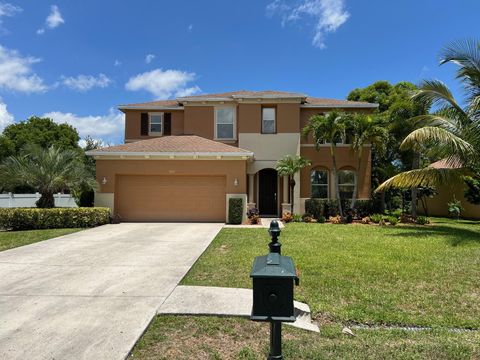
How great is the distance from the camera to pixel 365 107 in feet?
69.1

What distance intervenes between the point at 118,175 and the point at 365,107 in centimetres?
1381

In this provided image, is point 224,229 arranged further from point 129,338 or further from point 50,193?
point 129,338

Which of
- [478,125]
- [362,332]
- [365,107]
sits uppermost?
[365,107]

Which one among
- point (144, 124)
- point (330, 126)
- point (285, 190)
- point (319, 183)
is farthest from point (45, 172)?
point (319, 183)

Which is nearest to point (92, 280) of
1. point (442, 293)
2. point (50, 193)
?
point (442, 293)

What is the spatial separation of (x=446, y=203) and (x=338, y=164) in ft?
28.2

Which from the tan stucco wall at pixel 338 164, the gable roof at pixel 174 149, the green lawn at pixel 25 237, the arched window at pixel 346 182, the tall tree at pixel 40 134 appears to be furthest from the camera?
the tall tree at pixel 40 134

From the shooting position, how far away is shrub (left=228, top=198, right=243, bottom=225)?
55.7ft

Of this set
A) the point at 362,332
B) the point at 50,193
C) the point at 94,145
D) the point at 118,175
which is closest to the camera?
the point at 362,332

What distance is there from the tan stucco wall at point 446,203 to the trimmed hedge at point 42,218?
1937 centimetres

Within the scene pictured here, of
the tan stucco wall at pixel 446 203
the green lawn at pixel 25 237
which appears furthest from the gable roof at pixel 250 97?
the green lawn at pixel 25 237

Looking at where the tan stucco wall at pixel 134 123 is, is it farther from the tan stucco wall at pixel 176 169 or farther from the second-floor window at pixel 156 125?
the tan stucco wall at pixel 176 169

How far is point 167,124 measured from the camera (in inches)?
890

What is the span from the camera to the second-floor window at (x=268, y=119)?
20.5 metres
